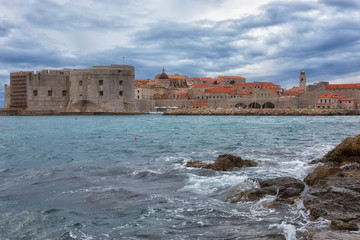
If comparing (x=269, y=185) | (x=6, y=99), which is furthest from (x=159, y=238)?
(x=6, y=99)

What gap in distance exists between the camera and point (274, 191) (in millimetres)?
5645

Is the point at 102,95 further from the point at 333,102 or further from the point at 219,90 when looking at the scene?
the point at 333,102

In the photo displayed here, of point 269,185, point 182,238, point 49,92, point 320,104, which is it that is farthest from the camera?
point 320,104

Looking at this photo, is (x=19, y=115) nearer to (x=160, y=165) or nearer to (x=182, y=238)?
(x=160, y=165)

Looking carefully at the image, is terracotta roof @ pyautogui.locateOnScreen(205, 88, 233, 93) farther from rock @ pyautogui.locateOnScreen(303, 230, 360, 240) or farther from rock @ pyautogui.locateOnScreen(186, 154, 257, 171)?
rock @ pyautogui.locateOnScreen(303, 230, 360, 240)

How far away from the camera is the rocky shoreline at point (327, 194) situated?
4016 millimetres

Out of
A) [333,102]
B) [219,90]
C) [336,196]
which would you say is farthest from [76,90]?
[336,196]

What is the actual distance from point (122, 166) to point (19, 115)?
5252 cm

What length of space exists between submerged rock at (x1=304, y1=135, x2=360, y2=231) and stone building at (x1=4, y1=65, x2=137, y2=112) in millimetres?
46381

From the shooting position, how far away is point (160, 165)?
9273 mm

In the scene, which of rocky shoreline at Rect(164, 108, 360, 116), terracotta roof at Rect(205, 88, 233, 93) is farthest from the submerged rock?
terracotta roof at Rect(205, 88, 233, 93)

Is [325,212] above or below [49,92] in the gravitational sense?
below

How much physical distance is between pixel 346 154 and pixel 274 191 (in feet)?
11.0

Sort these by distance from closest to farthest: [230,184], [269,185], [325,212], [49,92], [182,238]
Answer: [182,238] < [325,212] < [269,185] < [230,184] < [49,92]
